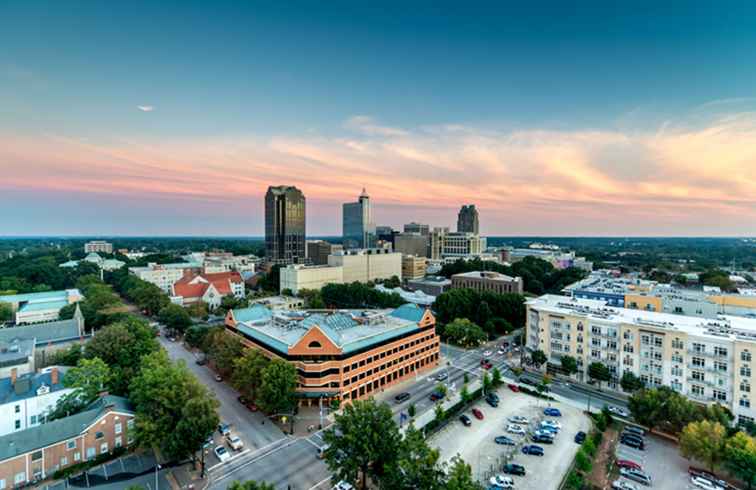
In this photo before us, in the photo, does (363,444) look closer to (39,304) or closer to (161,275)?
(39,304)

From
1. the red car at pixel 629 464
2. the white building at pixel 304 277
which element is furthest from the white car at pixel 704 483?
the white building at pixel 304 277

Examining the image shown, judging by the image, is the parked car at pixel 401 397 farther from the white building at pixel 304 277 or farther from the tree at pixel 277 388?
→ the white building at pixel 304 277

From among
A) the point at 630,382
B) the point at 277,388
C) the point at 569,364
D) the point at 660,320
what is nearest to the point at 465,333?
the point at 569,364

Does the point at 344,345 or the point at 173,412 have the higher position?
the point at 344,345

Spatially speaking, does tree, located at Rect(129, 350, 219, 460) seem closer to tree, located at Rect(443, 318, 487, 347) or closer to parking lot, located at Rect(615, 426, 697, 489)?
parking lot, located at Rect(615, 426, 697, 489)

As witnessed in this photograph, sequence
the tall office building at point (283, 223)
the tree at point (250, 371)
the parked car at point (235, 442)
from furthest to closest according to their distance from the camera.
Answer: the tall office building at point (283, 223) → the tree at point (250, 371) → the parked car at point (235, 442)

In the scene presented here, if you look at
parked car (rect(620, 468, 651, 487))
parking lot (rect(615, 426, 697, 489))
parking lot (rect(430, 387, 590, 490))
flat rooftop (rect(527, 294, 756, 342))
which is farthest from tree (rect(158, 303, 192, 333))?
parked car (rect(620, 468, 651, 487))
